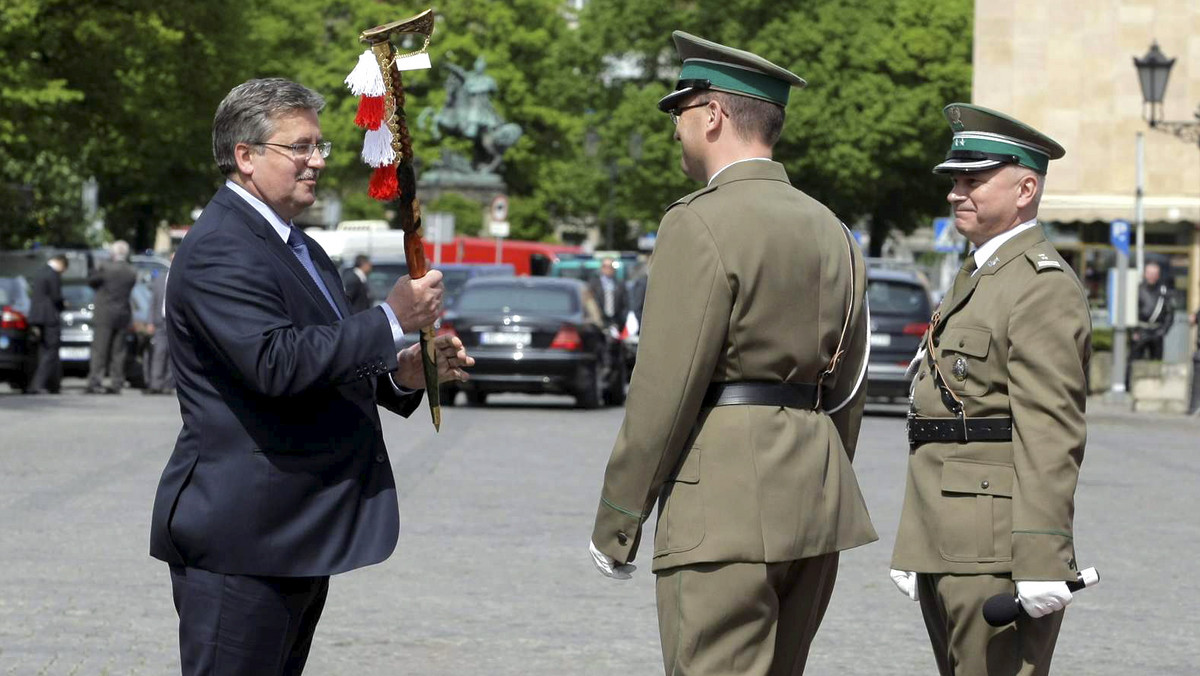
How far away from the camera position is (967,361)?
16.9 ft

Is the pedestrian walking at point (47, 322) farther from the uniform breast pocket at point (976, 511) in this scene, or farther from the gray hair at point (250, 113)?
the uniform breast pocket at point (976, 511)

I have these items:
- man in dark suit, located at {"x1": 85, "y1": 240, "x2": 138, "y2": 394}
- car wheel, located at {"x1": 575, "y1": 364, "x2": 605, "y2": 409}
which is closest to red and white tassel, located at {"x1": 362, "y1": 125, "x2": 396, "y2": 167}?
car wheel, located at {"x1": 575, "y1": 364, "x2": 605, "y2": 409}

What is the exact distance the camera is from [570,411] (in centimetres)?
2484

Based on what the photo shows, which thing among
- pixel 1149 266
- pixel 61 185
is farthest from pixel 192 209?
pixel 1149 266

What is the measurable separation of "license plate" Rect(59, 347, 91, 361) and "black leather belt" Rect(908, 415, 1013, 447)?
25.9m

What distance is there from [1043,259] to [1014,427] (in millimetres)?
415

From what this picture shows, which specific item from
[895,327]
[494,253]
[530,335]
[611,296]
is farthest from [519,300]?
[494,253]

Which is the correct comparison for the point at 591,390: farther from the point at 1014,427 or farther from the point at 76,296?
the point at 1014,427

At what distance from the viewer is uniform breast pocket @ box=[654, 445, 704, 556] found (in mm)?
4461

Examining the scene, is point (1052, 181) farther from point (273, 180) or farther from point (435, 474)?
point (273, 180)

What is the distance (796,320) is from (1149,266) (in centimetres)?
2656

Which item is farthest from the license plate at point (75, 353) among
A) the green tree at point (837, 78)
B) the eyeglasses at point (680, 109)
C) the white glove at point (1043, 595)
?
the green tree at point (837, 78)

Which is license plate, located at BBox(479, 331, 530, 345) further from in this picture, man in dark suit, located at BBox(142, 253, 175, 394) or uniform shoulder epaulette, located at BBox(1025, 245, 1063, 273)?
uniform shoulder epaulette, located at BBox(1025, 245, 1063, 273)

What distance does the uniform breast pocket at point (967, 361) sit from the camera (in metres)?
5.10
